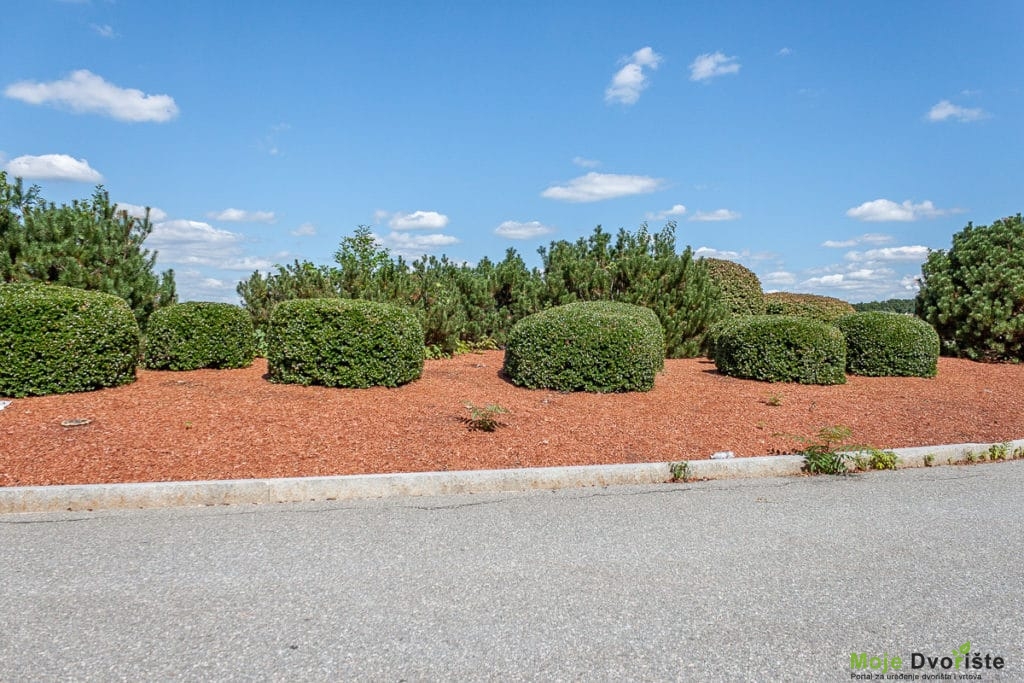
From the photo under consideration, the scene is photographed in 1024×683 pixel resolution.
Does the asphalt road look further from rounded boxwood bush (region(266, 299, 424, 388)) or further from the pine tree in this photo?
the pine tree

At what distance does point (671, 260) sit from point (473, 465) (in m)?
10.5

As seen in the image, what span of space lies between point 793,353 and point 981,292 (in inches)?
300

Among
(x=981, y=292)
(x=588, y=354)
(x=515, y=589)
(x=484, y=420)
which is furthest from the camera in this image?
(x=981, y=292)

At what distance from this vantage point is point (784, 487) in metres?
5.12

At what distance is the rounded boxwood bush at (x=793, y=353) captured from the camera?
9.75 meters

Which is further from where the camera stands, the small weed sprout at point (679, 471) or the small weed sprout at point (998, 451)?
the small weed sprout at point (998, 451)

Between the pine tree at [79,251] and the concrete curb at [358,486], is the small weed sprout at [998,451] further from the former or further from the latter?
the pine tree at [79,251]

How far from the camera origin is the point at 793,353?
977 cm

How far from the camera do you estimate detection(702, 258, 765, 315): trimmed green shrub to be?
61.2 feet

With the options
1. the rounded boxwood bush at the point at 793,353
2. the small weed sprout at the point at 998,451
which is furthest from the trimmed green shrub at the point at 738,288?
the small weed sprout at the point at 998,451

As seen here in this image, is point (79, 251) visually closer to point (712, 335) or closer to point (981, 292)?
point (712, 335)

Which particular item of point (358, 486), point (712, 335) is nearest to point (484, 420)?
point (358, 486)

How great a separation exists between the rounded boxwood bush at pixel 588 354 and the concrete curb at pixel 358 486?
10.2 feet

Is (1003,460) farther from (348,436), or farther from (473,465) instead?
(348,436)
